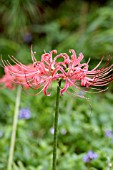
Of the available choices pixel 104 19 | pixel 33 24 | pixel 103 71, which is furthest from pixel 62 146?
pixel 33 24

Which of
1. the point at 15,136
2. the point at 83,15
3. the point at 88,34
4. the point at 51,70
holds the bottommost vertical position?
the point at 15,136

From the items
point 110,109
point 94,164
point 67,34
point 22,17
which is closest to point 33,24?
point 67,34

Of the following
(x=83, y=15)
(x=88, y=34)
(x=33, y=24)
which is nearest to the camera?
(x=88, y=34)

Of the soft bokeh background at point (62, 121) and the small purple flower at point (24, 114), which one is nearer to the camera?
the soft bokeh background at point (62, 121)

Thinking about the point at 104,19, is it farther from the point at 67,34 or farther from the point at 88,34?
the point at 67,34

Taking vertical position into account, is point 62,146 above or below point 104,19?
below

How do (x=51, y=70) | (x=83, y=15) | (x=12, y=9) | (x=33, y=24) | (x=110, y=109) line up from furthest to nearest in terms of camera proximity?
(x=33, y=24)
(x=83, y=15)
(x=12, y=9)
(x=110, y=109)
(x=51, y=70)

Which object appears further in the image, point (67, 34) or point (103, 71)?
point (67, 34)

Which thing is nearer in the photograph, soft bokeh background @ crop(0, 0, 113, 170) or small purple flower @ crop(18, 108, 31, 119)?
soft bokeh background @ crop(0, 0, 113, 170)

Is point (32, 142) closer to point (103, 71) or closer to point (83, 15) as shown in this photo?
point (103, 71)
